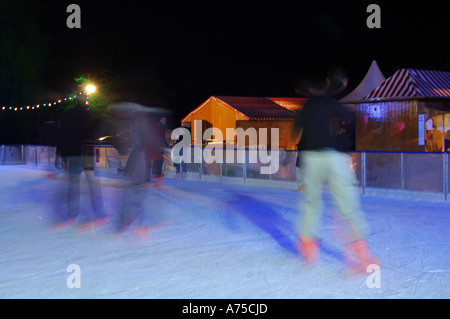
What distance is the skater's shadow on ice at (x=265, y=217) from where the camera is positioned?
6.32 meters

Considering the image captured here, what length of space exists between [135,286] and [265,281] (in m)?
1.02

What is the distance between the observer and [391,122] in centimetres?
1750

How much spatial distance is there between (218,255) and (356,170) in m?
6.47

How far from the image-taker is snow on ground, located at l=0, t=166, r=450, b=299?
4.23 m

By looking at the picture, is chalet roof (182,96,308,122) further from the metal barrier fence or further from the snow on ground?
the snow on ground

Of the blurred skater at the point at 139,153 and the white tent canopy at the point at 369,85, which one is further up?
the white tent canopy at the point at 369,85

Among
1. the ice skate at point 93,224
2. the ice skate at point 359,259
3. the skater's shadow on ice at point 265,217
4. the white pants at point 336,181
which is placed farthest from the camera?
the ice skate at point 93,224

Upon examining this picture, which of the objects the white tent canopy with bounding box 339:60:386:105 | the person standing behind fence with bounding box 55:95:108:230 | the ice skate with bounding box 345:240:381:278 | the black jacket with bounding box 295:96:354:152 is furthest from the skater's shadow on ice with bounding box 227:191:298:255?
the white tent canopy with bounding box 339:60:386:105

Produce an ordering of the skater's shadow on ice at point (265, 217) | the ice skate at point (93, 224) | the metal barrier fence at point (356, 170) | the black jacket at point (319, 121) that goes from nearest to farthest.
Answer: the black jacket at point (319, 121) < the skater's shadow on ice at point (265, 217) < the ice skate at point (93, 224) < the metal barrier fence at point (356, 170)

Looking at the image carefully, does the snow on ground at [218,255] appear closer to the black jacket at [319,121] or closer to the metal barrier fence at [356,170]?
the metal barrier fence at [356,170]

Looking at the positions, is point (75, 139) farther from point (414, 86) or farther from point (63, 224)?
point (414, 86)

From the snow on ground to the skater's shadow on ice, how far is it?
13 millimetres

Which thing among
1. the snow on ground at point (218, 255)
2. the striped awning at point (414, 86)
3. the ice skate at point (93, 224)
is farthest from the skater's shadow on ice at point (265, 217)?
the striped awning at point (414, 86)

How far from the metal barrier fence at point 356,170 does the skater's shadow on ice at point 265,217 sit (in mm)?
1485
